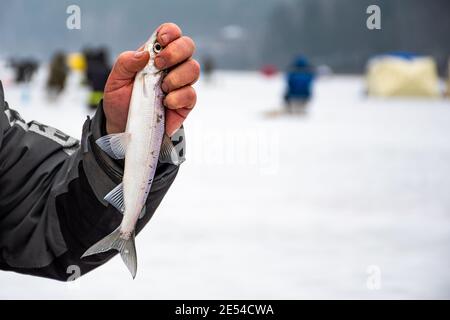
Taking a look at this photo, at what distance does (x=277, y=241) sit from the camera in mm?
5582

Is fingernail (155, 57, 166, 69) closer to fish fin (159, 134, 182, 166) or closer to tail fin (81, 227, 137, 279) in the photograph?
fish fin (159, 134, 182, 166)

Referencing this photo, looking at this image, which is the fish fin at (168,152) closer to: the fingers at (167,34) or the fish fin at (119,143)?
the fish fin at (119,143)

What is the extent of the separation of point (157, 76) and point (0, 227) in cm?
Answer: 108

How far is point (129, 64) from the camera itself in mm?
1367

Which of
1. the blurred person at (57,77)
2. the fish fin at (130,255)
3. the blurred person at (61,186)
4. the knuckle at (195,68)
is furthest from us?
the blurred person at (57,77)

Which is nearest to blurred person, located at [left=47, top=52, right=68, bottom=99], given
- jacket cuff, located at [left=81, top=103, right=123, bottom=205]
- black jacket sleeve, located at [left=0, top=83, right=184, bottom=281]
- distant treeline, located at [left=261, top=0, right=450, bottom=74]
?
black jacket sleeve, located at [left=0, top=83, right=184, bottom=281]

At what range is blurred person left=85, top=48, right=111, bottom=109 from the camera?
1511cm

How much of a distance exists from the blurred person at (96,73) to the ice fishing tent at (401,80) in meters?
10.0

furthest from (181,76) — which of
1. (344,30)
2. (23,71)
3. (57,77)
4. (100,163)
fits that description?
(344,30)

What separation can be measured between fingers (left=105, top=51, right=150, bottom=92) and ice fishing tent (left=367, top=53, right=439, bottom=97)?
22467 millimetres

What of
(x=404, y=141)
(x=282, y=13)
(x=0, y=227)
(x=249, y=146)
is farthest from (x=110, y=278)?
(x=282, y=13)

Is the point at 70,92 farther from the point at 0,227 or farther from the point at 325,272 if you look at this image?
the point at 0,227

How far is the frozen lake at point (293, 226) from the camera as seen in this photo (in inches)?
177

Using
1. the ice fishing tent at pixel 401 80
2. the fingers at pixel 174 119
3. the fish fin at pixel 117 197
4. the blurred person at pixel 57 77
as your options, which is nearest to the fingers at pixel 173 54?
the fingers at pixel 174 119
